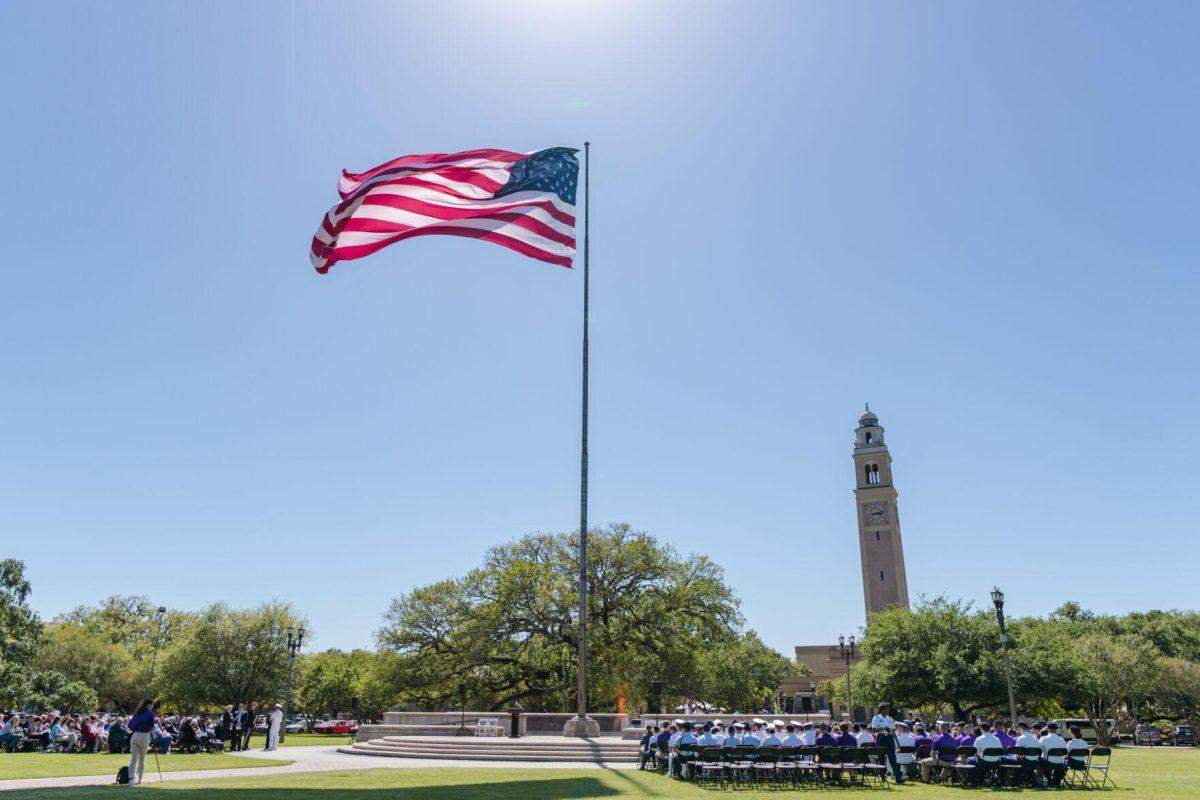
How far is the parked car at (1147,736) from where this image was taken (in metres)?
52.3

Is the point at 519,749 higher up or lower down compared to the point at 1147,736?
higher up

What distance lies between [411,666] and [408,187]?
3454 centimetres

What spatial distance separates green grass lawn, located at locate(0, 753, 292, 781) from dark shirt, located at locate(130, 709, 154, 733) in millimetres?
→ 3688

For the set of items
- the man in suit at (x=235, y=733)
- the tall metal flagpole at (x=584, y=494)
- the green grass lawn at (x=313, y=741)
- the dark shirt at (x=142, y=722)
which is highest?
the tall metal flagpole at (x=584, y=494)

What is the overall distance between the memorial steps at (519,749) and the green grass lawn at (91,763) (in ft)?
13.2

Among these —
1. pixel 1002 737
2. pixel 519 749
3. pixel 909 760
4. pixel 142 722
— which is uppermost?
pixel 142 722

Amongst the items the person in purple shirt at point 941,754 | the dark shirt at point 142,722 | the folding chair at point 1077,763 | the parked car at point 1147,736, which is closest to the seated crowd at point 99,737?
the dark shirt at point 142,722

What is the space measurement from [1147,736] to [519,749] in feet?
171

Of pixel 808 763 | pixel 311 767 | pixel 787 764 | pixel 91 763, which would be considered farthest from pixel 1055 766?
pixel 91 763

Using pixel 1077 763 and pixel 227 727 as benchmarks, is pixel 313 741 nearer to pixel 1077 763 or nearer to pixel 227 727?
pixel 227 727

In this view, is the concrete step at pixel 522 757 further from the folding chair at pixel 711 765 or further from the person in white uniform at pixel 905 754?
the person in white uniform at pixel 905 754

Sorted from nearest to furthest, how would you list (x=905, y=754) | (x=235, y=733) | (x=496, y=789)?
(x=496, y=789)
(x=905, y=754)
(x=235, y=733)

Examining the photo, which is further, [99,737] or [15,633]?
[15,633]

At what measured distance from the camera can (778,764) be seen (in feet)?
52.6
